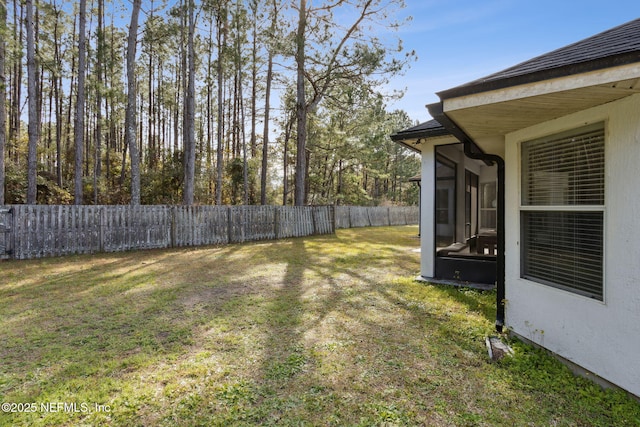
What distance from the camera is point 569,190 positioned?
8.02 feet

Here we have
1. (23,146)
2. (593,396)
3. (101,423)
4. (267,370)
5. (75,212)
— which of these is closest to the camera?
(101,423)

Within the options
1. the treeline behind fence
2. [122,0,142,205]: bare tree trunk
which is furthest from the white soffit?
[122,0,142,205]: bare tree trunk

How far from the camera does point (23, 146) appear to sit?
16.4 m

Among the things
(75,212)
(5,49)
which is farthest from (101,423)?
(5,49)

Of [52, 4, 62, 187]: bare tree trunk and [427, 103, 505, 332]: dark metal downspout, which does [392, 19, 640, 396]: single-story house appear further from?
[52, 4, 62, 187]: bare tree trunk

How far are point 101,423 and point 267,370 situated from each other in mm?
1091

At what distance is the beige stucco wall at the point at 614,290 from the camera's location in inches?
76.3

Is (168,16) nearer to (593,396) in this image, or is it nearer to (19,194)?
(19,194)

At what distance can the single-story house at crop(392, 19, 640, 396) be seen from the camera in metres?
1.93

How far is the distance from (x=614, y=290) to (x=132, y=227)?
9.53m

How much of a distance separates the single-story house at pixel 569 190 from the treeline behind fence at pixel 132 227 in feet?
27.6

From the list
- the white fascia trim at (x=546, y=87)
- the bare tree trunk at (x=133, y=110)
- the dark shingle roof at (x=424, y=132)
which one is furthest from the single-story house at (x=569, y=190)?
the bare tree trunk at (x=133, y=110)

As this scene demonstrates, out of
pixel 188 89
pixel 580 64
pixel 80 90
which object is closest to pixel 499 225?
pixel 580 64

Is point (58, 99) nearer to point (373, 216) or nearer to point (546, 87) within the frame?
point (373, 216)
